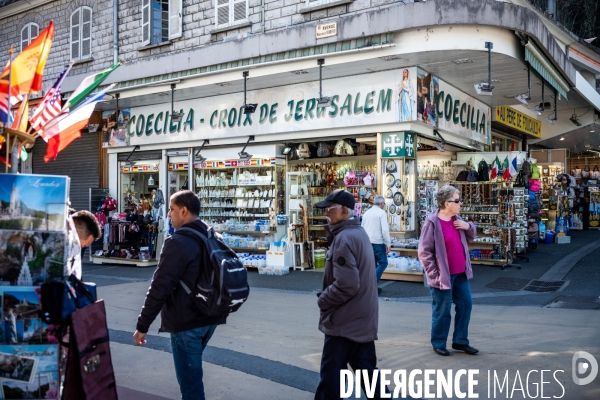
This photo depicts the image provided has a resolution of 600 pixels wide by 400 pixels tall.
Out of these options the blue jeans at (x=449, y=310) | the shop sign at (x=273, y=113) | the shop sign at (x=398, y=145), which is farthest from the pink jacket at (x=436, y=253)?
the shop sign at (x=273, y=113)

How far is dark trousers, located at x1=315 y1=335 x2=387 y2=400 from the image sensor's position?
4.20 meters

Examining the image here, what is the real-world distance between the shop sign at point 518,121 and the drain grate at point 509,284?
242 inches

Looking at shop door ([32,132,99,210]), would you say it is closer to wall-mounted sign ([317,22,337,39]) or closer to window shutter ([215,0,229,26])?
window shutter ([215,0,229,26])

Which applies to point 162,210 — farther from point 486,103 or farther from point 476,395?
point 476,395

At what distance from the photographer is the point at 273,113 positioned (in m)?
13.4

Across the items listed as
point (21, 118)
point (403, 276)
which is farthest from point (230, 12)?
point (21, 118)

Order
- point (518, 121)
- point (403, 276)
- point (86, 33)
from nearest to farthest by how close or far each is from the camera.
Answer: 1. point (403, 276)
2. point (86, 33)
3. point (518, 121)

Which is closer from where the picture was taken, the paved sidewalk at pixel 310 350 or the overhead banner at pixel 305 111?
the paved sidewalk at pixel 310 350

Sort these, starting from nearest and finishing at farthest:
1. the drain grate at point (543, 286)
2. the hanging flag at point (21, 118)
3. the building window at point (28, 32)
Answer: the hanging flag at point (21, 118) → the drain grate at point (543, 286) → the building window at point (28, 32)

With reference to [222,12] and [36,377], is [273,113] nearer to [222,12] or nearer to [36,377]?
[222,12]

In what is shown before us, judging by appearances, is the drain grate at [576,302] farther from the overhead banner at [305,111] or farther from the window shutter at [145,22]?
the window shutter at [145,22]

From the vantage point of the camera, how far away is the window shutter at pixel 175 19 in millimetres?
14531

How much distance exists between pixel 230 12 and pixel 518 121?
9.76 meters

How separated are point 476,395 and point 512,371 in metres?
0.80
